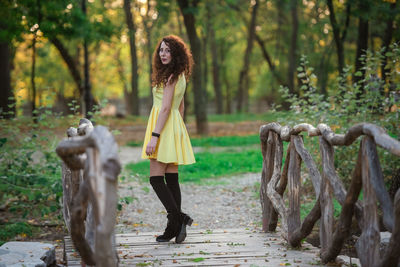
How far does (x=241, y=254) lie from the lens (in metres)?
4.74

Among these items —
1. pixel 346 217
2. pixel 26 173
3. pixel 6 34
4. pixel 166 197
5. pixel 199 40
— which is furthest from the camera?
pixel 199 40

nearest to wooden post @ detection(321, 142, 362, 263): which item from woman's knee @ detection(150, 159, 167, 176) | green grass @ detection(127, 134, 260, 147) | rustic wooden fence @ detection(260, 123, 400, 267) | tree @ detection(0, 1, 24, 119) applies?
rustic wooden fence @ detection(260, 123, 400, 267)

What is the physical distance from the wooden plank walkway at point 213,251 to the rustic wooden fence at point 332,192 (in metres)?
0.19

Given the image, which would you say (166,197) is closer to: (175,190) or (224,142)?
(175,190)

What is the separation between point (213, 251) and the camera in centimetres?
488

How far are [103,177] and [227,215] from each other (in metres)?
5.63

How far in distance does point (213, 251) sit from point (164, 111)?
1.38 metres

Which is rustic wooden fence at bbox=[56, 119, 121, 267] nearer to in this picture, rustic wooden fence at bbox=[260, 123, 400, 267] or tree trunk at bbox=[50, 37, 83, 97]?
rustic wooden fence at bbox=[260, 123, 400, 267]

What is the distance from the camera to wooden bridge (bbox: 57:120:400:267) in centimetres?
313

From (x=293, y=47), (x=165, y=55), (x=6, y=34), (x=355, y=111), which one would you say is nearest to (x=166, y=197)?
(x=165, y=55)

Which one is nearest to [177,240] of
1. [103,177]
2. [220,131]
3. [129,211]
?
[103,177]

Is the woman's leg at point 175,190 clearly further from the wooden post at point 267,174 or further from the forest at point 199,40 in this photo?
the forest at point 199,40

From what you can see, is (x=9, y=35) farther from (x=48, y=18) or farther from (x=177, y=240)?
(x=177, y=240)

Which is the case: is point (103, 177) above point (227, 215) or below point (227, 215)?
above
